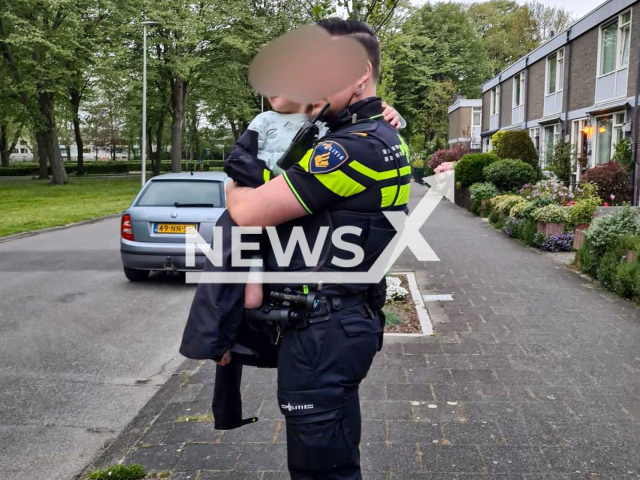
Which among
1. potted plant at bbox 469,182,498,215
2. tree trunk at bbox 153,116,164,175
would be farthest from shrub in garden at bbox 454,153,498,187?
tree trunk at bbox 153,116,164,175

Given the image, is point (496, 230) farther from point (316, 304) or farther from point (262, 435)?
point (316, 304)

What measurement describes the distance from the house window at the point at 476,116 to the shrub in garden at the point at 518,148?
25679mm

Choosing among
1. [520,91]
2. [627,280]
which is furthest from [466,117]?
[627,280]

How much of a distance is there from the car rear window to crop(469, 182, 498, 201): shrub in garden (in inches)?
441

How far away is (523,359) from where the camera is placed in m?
5.38

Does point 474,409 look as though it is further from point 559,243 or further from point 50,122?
point 50,122

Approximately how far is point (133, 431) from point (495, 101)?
40.0 metres

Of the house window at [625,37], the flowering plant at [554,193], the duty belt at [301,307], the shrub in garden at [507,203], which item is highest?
the house window at [625,37]

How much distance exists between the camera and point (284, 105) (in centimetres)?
222

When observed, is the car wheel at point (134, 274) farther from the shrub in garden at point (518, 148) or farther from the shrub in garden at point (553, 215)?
the shrub in garden at point (518, 148)

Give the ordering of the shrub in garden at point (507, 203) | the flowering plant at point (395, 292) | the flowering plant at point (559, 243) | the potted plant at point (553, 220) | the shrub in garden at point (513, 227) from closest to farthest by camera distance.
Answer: the flowering plant at point (395, 292) → the flowering plant at point (559, 243) → the potted plant at point (553, 220) → the shrub in garden at point (513, 227) → the shrub in garden at point (507, 203)

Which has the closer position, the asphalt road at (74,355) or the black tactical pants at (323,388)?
the black tactical pants at (323,388)

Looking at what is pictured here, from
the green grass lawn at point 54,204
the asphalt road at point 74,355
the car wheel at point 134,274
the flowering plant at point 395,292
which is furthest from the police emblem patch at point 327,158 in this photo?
the green grass lawn at point 54,204

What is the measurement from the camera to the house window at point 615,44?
2138 cm
